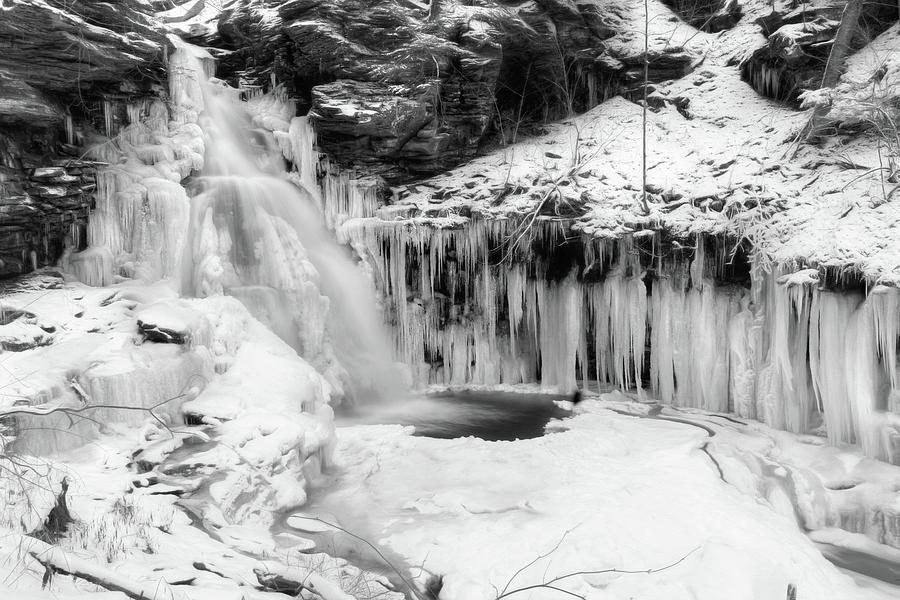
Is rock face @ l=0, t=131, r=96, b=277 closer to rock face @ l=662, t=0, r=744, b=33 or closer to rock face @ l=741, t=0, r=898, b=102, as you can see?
rock face @ l=741, t=0, r=898, b=102

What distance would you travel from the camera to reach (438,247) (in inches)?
438

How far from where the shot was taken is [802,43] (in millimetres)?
11117

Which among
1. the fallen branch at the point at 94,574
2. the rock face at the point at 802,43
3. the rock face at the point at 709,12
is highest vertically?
the rock face at the point at 709,12

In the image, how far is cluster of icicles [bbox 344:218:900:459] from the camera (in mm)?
7539

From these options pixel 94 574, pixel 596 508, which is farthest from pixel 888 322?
pixel 94 574

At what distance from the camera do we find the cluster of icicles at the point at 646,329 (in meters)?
7.54

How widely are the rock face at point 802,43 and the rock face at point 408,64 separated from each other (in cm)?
217

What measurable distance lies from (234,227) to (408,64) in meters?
5.13

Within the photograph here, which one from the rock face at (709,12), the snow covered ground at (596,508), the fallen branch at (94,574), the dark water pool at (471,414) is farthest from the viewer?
the rock face at (709,12)

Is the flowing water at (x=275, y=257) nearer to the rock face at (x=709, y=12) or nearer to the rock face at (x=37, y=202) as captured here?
the rock face at (x=37, y=202)

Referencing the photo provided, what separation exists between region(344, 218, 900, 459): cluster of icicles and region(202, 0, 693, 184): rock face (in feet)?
6.89

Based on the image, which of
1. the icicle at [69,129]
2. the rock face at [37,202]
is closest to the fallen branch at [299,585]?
the rock face at [37,202]

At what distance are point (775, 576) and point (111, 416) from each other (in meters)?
6.78

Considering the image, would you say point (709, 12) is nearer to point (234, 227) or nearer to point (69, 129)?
point (234, 227)
